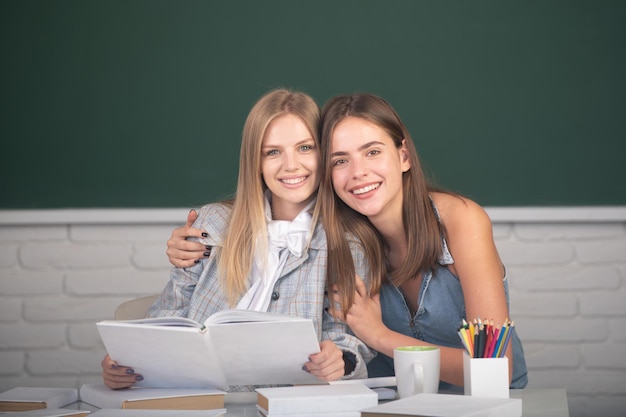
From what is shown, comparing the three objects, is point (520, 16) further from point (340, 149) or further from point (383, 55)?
point (340, 149)

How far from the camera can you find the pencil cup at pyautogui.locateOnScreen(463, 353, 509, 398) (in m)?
1.19

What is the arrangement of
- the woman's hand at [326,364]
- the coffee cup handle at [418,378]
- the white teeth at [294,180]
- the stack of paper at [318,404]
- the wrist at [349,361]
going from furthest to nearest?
the white teeth at [294,180] → the wrist at [349,361] → the woman's hand at [326,364] → the coffee cup handle at [418,378] → the stack of paper at [318,404]

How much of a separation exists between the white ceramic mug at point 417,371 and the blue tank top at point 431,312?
504 millimetres

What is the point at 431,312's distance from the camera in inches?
69.6

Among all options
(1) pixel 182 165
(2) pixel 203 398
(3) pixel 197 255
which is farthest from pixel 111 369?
(1) pixel 182 165

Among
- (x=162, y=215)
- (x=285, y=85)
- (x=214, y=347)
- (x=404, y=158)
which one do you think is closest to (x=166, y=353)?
(x=214, y=347)

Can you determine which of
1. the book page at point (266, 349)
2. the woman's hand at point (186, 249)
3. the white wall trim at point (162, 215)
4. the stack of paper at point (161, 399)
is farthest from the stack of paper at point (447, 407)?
the white wall trim at point (162, 215)

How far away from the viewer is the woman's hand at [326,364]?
4.43 ft

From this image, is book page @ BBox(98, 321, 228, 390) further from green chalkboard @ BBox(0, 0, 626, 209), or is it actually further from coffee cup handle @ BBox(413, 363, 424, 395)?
green chalkboard @ BBox(0, 0, 626, 209)

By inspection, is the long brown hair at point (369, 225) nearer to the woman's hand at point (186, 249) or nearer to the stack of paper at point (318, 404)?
the woman's hand at point (186, 249)

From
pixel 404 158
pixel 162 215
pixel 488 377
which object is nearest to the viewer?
pixel 488 377

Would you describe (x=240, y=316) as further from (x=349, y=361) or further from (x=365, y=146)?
(x=365, y=146)

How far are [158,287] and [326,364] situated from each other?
118cm

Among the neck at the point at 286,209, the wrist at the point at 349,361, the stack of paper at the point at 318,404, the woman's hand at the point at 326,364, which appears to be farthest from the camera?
the neck at the point at 286,209
